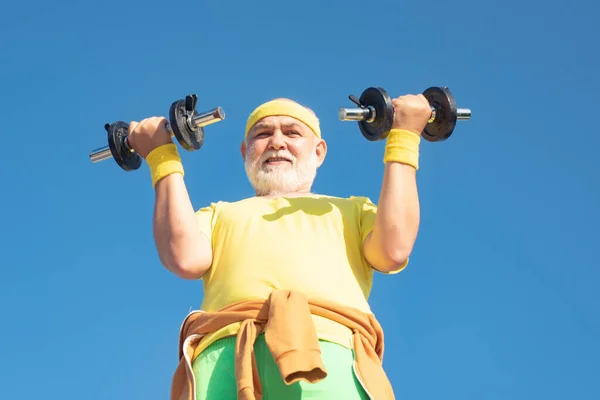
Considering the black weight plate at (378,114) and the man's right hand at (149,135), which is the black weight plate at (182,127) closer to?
the man's right hand at (149,135)

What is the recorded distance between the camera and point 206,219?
4574 millimetres

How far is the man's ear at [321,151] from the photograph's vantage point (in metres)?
5.39

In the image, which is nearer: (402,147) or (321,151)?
(402,147)

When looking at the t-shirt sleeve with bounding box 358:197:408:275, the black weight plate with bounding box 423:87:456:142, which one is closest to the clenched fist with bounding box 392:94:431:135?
the black weight plate with bounding box 423:87:456:142

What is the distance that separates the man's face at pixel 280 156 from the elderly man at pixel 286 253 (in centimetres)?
12

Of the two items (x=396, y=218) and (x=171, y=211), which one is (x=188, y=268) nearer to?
(x=171, y=211)

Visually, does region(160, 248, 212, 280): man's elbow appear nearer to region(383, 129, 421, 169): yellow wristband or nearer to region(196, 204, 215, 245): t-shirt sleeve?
region(196, 204, 215, 245): t-shirt sleeve

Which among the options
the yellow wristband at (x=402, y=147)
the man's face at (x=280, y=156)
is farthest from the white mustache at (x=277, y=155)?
the yellow wristband at (x=402, y=147)

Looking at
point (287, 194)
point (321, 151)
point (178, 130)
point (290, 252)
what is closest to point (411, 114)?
point (287, 194)

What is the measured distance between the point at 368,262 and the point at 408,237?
0.30 m

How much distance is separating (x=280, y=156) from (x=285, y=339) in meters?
1.51

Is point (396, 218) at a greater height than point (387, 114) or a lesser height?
lesser

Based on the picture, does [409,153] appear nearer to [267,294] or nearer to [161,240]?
[267,294]

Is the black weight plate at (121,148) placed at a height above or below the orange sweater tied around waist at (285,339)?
above
